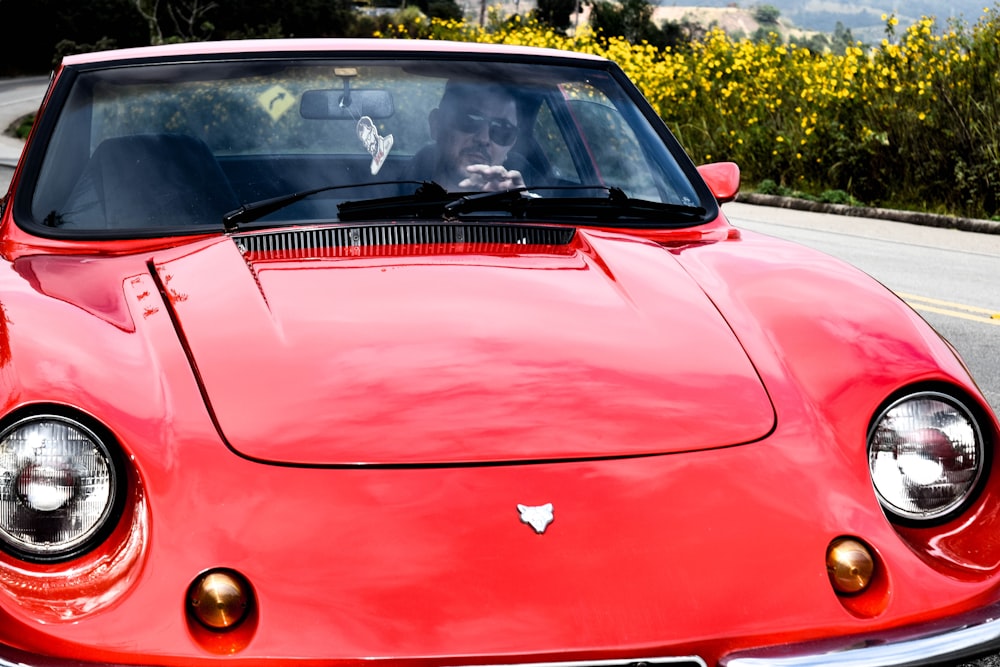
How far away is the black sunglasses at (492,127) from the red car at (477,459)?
552mm

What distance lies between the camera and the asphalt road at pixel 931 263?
7.15m

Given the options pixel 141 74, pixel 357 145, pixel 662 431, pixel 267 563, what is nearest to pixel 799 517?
pixel 662 431

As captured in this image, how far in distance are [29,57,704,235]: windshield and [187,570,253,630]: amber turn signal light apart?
120cm

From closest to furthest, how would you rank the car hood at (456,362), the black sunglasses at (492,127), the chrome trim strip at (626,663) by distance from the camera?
1. the chrome trim strip at (626,663)
2. the car hood at (456,362)
3. the black sunglasses at (492,127)

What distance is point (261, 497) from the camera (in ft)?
6.18

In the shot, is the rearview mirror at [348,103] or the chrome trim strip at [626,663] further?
the rearview mirror at [348,103]

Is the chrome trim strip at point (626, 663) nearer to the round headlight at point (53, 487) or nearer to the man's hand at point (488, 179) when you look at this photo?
the round headlight at point (53, 487)

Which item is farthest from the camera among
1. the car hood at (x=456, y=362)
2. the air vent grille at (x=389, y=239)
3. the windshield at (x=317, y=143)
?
the windshield at (x=317, y=143)

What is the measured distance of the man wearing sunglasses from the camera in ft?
10.4

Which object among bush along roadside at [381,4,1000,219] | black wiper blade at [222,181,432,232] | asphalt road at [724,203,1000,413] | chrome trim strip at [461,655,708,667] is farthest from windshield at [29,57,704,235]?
bush along roadside at [381,4,1000,219]

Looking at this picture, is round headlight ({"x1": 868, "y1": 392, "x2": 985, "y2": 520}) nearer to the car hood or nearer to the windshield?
the car hood

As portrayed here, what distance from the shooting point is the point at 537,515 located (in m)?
1.88

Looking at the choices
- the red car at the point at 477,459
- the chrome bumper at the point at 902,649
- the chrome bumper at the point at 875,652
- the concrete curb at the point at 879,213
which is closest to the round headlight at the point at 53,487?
the red car at the point at 477,459

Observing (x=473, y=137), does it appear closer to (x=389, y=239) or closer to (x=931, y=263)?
(x=389, y=239)
